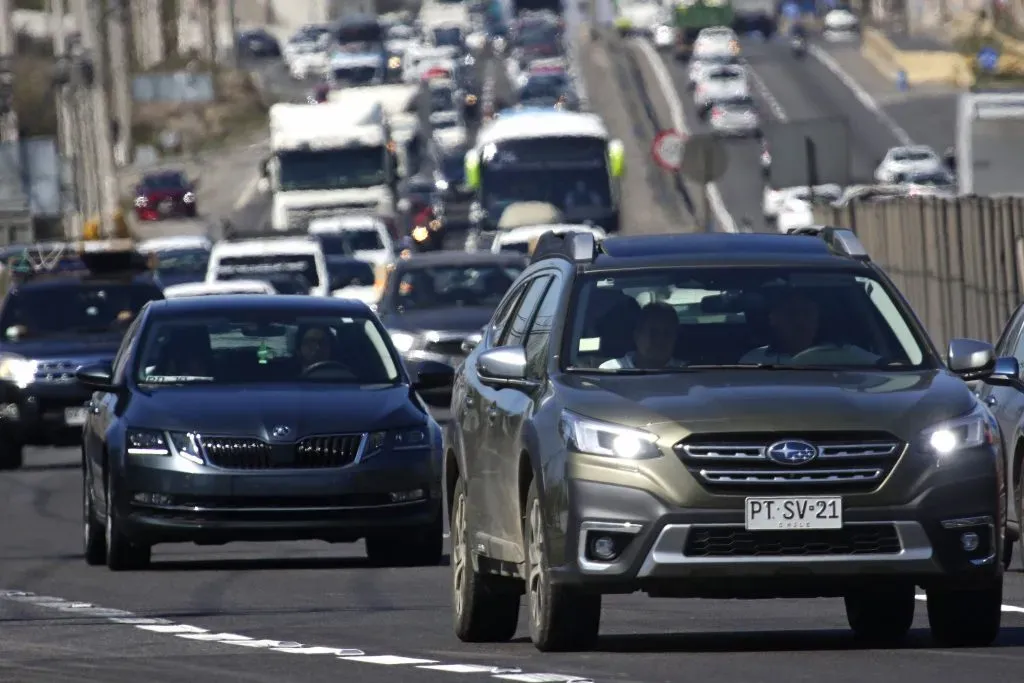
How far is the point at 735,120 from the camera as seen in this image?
10094 centimetres

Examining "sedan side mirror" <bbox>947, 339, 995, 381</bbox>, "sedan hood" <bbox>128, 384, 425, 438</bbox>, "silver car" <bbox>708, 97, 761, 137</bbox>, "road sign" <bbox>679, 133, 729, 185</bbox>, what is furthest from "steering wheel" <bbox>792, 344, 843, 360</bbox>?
"silver car" <bbox>708, 97, 761, 137</bbox>

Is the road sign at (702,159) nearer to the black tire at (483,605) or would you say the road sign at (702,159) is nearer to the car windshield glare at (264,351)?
the car windshield glare at (264,351)

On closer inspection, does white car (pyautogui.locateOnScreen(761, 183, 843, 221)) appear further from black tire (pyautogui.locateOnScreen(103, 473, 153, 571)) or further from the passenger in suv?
the passenger in suv

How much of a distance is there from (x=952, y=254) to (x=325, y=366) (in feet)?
53.4

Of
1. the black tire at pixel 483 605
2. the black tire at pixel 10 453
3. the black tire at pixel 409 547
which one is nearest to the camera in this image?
the black tire at pixel 483 605

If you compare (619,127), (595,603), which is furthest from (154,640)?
(619,127)

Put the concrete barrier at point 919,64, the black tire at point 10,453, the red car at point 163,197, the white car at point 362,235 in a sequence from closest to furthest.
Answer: the black tire at point 10,453
the white car at point 362,235
the red car at point 163,197
the concrete barrier at point 919,64

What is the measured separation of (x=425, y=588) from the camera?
14.4m

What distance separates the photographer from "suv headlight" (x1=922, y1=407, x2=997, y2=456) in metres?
9.95

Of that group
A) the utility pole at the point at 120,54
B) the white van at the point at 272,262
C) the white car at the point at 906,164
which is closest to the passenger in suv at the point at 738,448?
the white van at the point at 272,262

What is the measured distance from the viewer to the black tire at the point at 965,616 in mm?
10289

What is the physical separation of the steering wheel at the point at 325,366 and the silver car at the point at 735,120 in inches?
3300

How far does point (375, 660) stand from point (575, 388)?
4.01 ft

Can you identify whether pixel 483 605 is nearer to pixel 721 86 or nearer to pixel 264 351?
pixel 264 351
